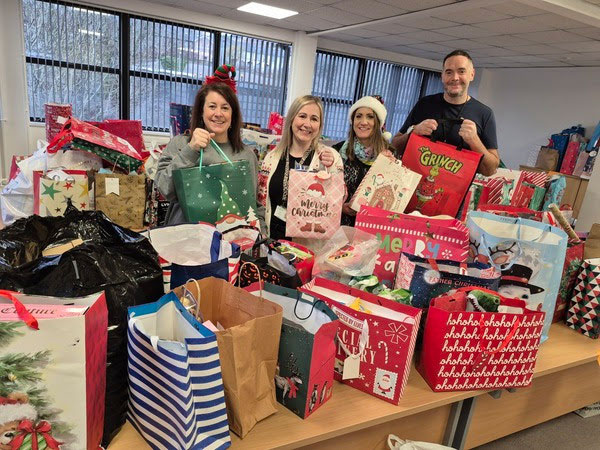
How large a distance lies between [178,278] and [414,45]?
6.80 metres

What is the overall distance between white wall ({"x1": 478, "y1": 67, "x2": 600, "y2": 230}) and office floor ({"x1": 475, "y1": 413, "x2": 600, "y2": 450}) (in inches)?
242

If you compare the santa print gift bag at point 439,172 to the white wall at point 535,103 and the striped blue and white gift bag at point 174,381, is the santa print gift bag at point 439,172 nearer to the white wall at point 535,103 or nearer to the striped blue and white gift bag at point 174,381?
the striped blue and white gift bag at point 174,381

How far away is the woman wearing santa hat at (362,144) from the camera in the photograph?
2191mm

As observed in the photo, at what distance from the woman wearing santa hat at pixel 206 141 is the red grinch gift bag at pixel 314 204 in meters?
0.22

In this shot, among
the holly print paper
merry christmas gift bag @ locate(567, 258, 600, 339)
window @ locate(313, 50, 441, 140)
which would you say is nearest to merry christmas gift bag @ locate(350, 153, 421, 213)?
merry christmas gift bag @ locate(567, 258, 600, 339)

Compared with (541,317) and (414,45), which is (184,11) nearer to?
(414,45)

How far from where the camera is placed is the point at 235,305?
3.61 ft

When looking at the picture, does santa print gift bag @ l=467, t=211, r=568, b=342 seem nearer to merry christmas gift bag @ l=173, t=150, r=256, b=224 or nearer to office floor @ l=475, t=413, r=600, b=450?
office floor @ l=475, t=413, r=600, b=450

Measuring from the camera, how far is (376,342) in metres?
1.16

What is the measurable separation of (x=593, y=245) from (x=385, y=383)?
4.73 ft

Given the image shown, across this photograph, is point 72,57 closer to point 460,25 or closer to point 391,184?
point 460,25

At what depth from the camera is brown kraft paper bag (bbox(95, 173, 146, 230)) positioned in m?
2.57

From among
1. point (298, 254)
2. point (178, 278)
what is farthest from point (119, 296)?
point (298, 254)

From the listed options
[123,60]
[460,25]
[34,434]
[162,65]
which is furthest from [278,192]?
[162,65]
